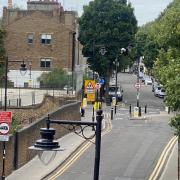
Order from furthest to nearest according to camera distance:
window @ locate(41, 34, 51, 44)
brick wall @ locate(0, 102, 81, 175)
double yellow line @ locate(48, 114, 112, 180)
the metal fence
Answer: window @ locate(41, 34, 51, 44)
the metal fence
double yellow line @ locate(48, 114, 112, 180)
brick wall @ locate(0, 102, 81, 175)

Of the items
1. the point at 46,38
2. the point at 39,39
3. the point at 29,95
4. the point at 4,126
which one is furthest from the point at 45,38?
the point at 4,126

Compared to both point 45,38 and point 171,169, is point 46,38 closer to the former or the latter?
point 45,38

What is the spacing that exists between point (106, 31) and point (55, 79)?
15856 millimetres

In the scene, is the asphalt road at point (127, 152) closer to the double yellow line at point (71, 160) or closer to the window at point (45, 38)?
the double yellow line at point (71, 160)

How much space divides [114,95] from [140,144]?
3688cm

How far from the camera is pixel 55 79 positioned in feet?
212

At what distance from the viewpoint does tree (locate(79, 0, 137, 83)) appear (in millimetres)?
77688

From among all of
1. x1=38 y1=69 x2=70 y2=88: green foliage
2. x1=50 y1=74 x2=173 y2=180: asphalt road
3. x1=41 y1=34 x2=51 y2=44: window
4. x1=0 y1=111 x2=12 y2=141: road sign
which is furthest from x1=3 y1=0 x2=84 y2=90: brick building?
x1=0 y1=111 x2=12 y2=141: road sign

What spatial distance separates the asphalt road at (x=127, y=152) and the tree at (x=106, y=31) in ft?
70.2

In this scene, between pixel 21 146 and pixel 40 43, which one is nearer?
pixel 21 146

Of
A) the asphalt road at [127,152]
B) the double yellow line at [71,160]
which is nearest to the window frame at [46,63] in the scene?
the asphalt road at [127,152]

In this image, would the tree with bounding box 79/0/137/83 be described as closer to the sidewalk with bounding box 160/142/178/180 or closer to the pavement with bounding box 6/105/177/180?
the pavement with bounding box 6/105/177/180

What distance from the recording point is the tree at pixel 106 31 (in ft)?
255

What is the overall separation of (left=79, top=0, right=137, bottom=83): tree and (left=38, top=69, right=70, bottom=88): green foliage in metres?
8.33
